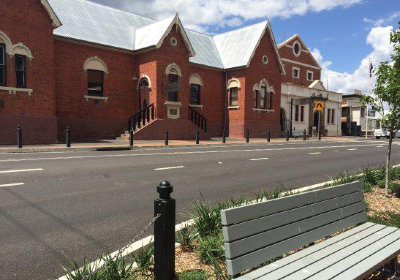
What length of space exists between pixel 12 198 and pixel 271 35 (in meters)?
29.7

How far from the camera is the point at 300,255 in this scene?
9.98 ft

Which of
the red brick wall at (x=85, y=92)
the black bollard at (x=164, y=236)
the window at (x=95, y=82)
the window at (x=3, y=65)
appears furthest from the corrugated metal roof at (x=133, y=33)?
the black bollard at (x=164, y=236)

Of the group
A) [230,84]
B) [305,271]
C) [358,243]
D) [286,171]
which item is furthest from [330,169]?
[230,84]

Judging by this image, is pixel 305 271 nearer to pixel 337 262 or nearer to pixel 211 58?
pixel 337 262

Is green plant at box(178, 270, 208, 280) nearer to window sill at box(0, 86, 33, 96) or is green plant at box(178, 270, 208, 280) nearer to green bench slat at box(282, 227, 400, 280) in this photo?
green bench slat at box(282, 227, 400, 280)

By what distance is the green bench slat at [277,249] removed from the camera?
259cm

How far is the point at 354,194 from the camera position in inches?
162

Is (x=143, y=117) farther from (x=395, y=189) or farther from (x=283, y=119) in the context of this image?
(x=283, y=119)

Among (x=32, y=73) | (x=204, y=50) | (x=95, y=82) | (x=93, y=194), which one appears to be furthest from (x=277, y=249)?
(x=204, y=50)

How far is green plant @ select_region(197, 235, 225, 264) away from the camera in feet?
11.3

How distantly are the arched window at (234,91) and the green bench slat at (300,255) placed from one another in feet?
86.8

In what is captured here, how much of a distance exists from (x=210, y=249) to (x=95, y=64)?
2092 cm

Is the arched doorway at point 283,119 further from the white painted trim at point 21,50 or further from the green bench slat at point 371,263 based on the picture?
the green bench slat at point 371,263

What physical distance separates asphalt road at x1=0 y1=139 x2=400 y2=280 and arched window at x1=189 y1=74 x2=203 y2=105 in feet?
55.5
